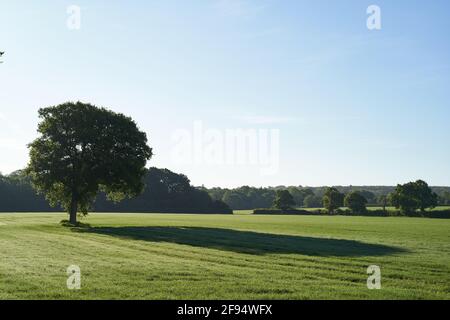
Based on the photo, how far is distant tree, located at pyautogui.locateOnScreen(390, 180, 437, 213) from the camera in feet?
486

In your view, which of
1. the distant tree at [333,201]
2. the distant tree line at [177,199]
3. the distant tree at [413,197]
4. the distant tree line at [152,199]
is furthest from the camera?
the distant tree at [333,201]

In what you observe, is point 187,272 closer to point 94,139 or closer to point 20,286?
point 20,286

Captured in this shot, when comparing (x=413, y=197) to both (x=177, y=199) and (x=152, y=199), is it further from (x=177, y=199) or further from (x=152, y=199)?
(x=152, y=199)

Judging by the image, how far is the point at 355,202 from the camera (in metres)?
162

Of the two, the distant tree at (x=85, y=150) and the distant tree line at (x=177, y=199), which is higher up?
the distant tree at (x=85, y=150)

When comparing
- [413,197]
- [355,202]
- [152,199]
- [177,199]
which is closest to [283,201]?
[355,202]

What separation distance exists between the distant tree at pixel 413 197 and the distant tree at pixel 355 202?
1078 cm

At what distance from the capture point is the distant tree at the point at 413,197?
486 ft

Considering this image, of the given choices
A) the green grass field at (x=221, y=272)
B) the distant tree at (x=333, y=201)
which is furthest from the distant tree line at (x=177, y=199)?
the green grass field at (x=221, y=272)

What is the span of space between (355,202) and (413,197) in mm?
19652

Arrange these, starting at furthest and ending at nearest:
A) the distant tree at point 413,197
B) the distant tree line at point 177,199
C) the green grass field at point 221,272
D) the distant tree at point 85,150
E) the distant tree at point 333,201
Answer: the distant tree at point 333,201 → the distant tree line at point 177,199 → the distant tree at point 413,197 → the distant tree at point 85,150 → the green grass field at point 221,272

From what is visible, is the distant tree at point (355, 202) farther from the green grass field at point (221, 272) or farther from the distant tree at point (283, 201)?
the green grass field at point (221, 272)

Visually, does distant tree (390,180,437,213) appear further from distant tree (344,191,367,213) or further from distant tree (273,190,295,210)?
distant tree (273,190,295,210)

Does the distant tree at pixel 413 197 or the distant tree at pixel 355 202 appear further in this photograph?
the distant tree at pixel 355 202
